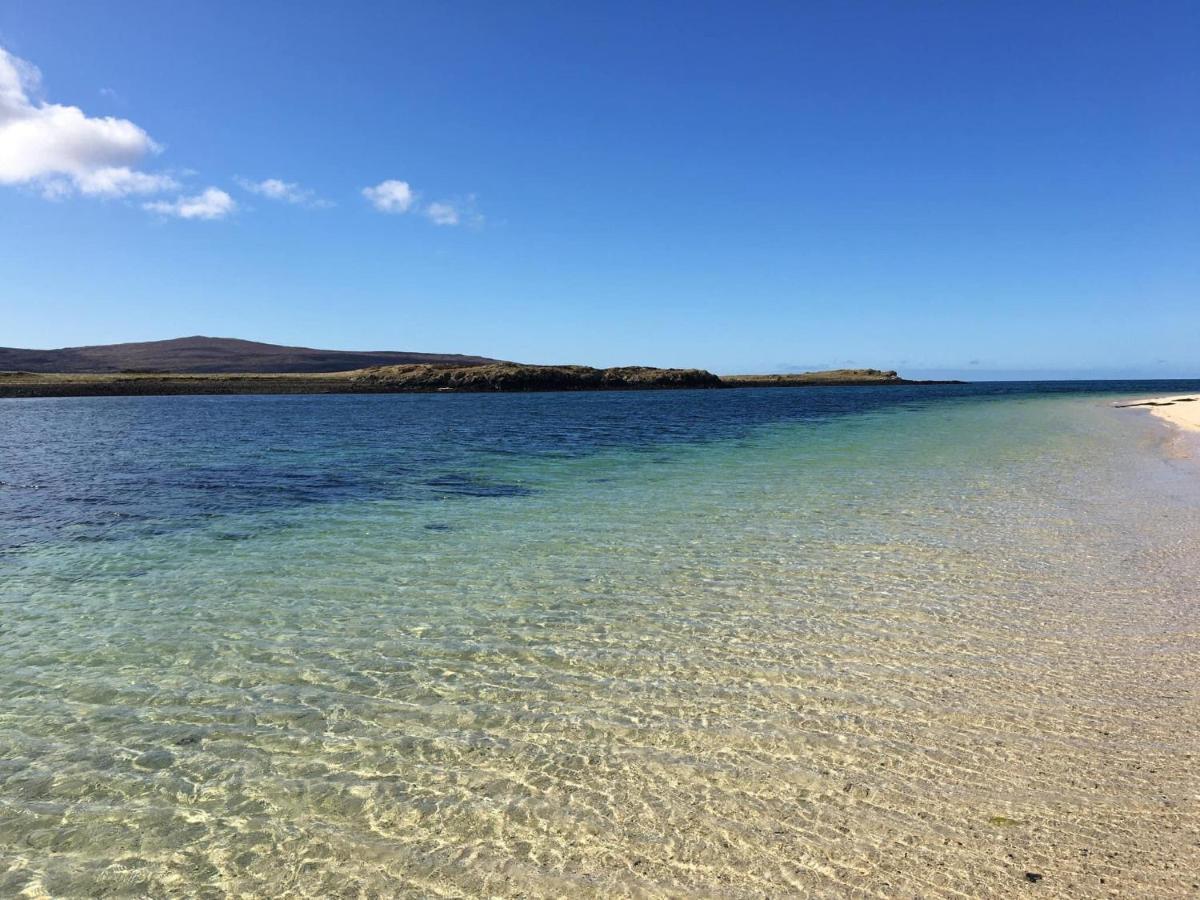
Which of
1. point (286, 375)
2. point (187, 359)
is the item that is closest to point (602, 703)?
point (286, 375)

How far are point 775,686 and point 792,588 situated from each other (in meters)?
2.74

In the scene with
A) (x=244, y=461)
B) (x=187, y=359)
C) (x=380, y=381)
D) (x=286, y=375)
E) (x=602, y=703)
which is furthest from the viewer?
(x=187, y=359)

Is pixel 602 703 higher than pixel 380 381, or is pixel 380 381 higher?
pixel 380 381

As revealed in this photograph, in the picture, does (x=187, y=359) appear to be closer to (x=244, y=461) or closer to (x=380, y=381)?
(x=380, y=381)

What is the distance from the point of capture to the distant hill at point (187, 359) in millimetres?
150750

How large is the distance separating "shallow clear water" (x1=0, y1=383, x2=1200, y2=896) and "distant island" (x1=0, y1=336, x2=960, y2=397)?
8661 centimetres

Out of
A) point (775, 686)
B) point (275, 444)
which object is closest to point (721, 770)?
point (775, 686)

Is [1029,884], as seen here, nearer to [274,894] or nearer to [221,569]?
[274,894]

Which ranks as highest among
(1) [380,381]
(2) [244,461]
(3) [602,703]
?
(1) [380,381]

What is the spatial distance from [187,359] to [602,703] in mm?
195508

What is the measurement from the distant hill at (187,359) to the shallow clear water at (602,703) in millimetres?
136339

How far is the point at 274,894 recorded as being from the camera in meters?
3.30

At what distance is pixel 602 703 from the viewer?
523cm

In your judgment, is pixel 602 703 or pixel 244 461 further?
pixel 244 461
